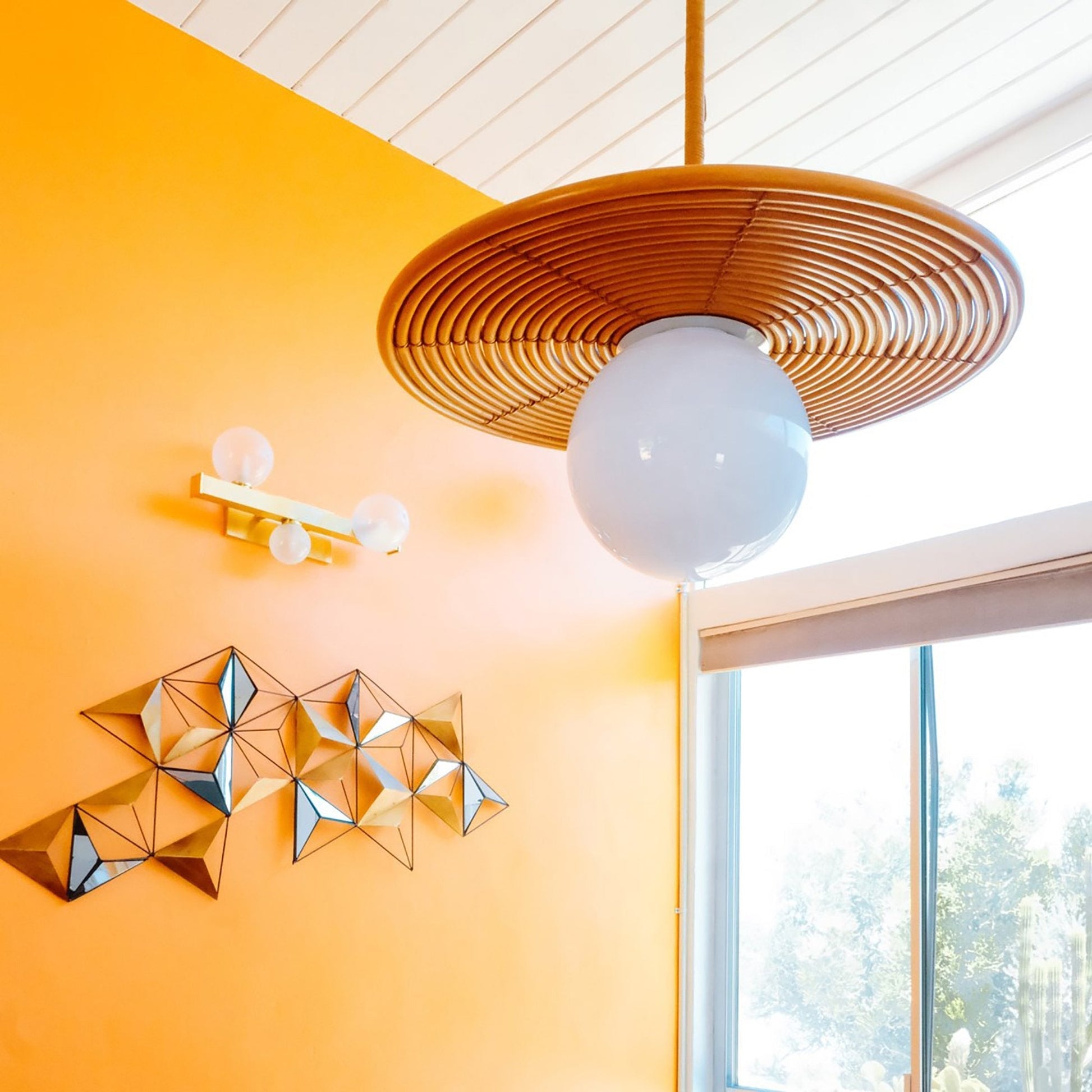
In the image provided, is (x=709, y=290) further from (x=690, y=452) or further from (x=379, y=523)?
(x=379, y=523)

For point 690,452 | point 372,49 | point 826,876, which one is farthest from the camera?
point 826,876

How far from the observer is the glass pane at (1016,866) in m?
2.54

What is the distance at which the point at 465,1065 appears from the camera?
2.64 metres

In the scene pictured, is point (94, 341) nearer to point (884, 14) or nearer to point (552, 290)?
point (552, 290)

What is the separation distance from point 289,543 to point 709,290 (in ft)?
4.65

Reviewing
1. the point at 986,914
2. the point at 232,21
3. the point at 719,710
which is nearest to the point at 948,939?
the point at 986,914

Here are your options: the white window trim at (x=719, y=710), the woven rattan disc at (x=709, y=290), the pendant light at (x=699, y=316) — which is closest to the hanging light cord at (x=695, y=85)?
the pendant light at (x=699, y=316)

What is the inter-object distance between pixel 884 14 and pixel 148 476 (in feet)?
6.21

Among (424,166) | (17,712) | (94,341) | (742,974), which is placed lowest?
(742,974)

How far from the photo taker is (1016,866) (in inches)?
105

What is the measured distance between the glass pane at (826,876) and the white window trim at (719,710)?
7 centimetres

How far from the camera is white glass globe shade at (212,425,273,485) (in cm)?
231

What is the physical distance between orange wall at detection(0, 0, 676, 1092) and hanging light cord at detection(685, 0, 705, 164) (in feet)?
5.01

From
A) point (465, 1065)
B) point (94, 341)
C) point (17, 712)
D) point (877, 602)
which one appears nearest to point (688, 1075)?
point (465, 1065)
